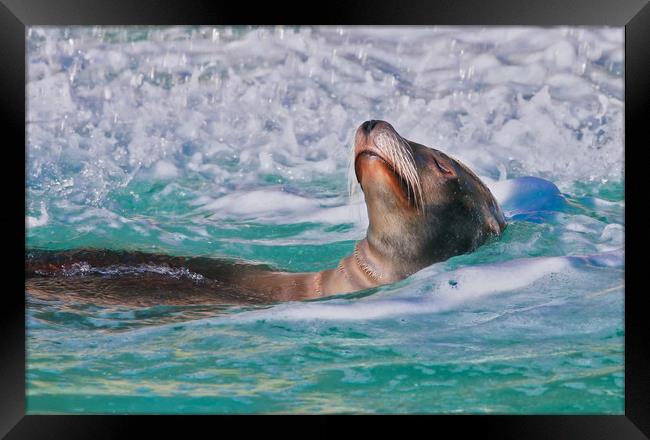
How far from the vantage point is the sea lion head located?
417 cm

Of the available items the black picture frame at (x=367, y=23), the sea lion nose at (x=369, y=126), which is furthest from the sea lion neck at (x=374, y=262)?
the black picture frame at (x=367, y=23)

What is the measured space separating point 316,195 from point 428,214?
643 mm

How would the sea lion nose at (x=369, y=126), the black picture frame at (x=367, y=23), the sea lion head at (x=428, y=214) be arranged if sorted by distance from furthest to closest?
the sea lion head at (x=428, y=214)
the sea lion nose at (x=369, y=126)
the black picture frame at (x=367, y=23)

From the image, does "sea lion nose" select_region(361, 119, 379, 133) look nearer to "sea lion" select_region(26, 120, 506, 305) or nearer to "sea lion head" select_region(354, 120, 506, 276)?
"sea lion" select_region(26, 120, 506, 305)

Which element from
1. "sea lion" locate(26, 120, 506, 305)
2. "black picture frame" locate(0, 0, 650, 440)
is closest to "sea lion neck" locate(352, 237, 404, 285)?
"sea lion" locate(26, 120, 506, 305)

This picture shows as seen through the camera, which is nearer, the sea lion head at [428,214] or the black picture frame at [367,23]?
the black picture frame at [367,23]

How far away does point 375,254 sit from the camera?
4.25 m

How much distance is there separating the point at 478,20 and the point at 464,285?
4.60 ft

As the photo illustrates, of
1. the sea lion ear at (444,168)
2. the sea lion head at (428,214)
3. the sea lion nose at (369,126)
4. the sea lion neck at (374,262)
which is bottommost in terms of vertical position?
the sea lion neck at (374,262)

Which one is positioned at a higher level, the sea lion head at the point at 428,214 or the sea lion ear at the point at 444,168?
the sea lion ear at the point at 444,168

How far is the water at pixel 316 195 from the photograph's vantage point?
13.3 feet

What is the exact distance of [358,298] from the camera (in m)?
4.18

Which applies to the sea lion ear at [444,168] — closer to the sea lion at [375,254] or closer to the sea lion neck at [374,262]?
the sea lion at [375,254]

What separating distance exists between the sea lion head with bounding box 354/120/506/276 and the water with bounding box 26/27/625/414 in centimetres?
8
